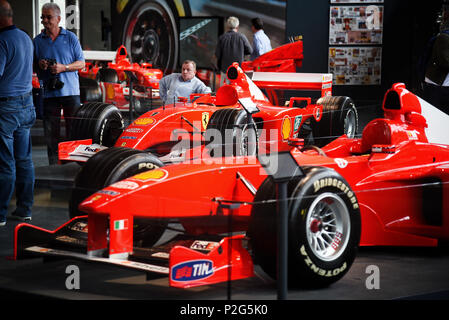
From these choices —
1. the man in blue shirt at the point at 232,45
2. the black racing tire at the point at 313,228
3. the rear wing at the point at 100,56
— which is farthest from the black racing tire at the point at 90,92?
the black racing tire at the point at 313,228

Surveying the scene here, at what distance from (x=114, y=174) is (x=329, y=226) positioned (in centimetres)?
143

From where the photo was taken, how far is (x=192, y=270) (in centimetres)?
376

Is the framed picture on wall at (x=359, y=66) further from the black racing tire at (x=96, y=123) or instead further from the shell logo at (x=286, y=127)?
the black racing tire at (x=96, y=123)

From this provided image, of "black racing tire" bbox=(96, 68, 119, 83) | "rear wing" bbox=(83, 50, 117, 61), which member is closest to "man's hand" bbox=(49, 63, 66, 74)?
"black racing tire" bbox=(96, 68, 119, 83)

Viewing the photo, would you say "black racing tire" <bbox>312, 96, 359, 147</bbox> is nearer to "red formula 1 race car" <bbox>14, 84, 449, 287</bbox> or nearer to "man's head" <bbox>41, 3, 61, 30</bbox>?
"man's head" <bbox>41, 3, 61, 30</bbox>

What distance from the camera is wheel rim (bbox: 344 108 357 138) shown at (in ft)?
30.0

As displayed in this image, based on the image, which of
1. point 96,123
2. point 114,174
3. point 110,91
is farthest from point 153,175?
point 110,91

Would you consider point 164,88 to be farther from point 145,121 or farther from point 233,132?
point 233,132

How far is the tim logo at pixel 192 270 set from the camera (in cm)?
371

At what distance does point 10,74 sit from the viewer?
572cm

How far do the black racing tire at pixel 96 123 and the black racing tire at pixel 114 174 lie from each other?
9.75 feet
